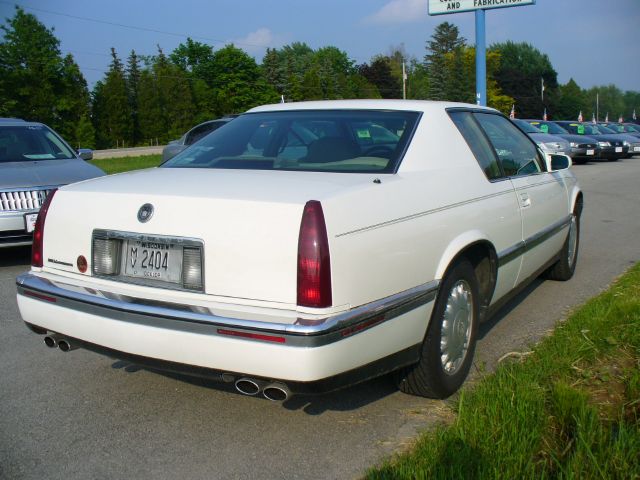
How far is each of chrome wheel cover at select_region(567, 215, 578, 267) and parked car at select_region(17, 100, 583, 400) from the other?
6.64 feet

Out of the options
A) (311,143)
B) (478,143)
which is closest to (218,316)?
(311,143)

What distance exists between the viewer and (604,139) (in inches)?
965

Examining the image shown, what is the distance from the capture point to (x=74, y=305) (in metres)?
3.14

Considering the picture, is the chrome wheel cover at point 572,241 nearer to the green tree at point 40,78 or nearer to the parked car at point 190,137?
Answer: the parked car at point 190,137

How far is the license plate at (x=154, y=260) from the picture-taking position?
293 cm

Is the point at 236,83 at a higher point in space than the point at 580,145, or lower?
higher

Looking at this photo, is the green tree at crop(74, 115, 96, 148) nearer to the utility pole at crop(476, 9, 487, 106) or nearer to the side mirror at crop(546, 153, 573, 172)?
the utility pole at crop(476, 9, 487, 106)

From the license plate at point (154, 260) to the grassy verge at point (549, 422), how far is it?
1178 millimetres

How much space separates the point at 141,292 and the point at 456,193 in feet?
5.51

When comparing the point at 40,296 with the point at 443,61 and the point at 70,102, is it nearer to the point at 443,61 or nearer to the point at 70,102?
the point at 70,102

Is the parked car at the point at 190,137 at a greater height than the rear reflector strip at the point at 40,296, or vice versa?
the parked car at the point at 190,137

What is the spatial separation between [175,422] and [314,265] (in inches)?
47.9

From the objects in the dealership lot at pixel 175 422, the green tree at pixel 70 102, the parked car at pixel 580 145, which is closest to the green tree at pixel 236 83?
the green tree at pixel 70 102

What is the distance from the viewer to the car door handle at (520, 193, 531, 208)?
439cm
